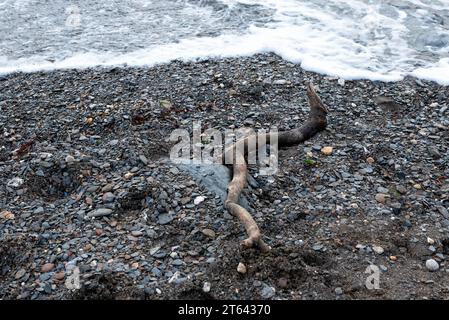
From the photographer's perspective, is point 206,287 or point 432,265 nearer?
point 206,287

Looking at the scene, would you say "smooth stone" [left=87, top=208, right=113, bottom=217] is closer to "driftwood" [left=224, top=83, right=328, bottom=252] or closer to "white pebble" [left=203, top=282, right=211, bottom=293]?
"driftwood" [left=224, top=83, right=328, bottom=252]

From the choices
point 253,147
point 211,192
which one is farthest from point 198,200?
point 253,147

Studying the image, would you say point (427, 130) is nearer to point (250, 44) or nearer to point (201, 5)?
point (250, 44)

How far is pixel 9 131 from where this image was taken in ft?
22.8

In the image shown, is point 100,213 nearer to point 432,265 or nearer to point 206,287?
point 206,287

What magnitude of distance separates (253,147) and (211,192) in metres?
0.99

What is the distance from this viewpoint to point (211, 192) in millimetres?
5660

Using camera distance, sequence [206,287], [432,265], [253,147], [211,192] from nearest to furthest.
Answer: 1. [206,287]
2. [432,265]
3. [211,192]
4. [253,147]

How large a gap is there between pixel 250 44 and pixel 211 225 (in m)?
4.83

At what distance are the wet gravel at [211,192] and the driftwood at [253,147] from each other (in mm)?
124

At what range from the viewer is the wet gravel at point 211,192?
15.2ft

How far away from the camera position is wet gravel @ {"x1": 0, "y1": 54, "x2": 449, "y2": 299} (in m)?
4.62

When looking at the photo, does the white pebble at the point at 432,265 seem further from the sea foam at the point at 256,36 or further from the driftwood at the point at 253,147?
the sea foam at the point at 256,36
